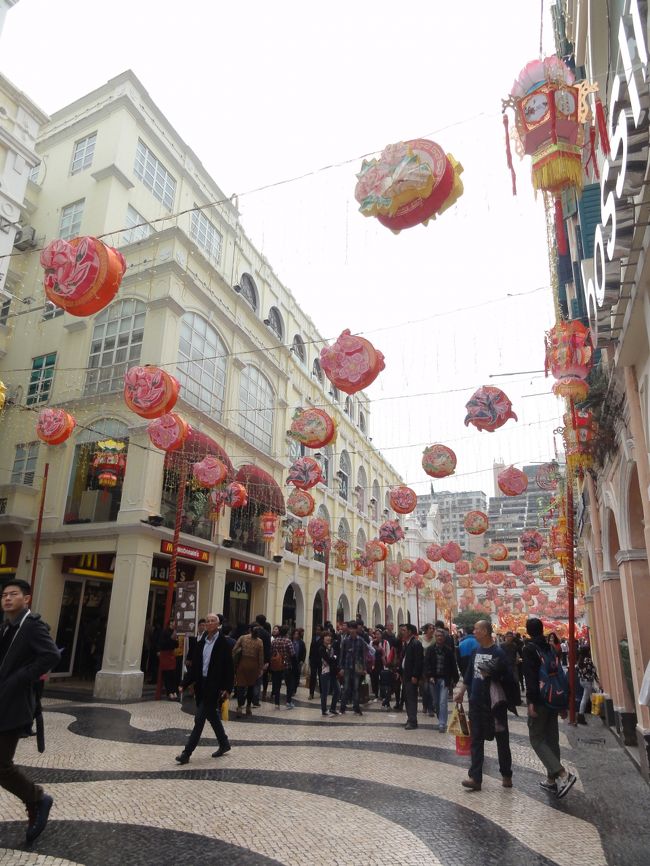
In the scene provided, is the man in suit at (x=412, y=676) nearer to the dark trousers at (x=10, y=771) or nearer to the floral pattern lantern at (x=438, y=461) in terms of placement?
the floral pattern lantern at (x=438, y=461)

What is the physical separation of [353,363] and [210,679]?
17.8ft

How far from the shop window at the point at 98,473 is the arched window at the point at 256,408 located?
524cm

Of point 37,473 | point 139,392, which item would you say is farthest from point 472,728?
point 37,473

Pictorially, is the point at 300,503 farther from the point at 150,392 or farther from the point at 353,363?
the point at 353,363

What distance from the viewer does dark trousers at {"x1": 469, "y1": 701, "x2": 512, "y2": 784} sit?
5891 millimetres

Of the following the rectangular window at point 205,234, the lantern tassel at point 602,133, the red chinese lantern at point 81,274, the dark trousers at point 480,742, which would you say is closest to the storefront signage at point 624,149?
the lantern tassel at point 602,133

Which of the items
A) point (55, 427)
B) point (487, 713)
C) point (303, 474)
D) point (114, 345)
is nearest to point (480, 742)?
point (487, 713)

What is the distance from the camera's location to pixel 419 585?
113ft

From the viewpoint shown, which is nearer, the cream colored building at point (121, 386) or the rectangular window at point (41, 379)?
the cream colored building at point (121, 386)

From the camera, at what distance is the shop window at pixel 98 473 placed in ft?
49.7

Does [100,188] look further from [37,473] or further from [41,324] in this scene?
[37,473]

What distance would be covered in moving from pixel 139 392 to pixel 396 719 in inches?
310

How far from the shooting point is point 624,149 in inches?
161

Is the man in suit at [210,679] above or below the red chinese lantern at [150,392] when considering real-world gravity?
below
